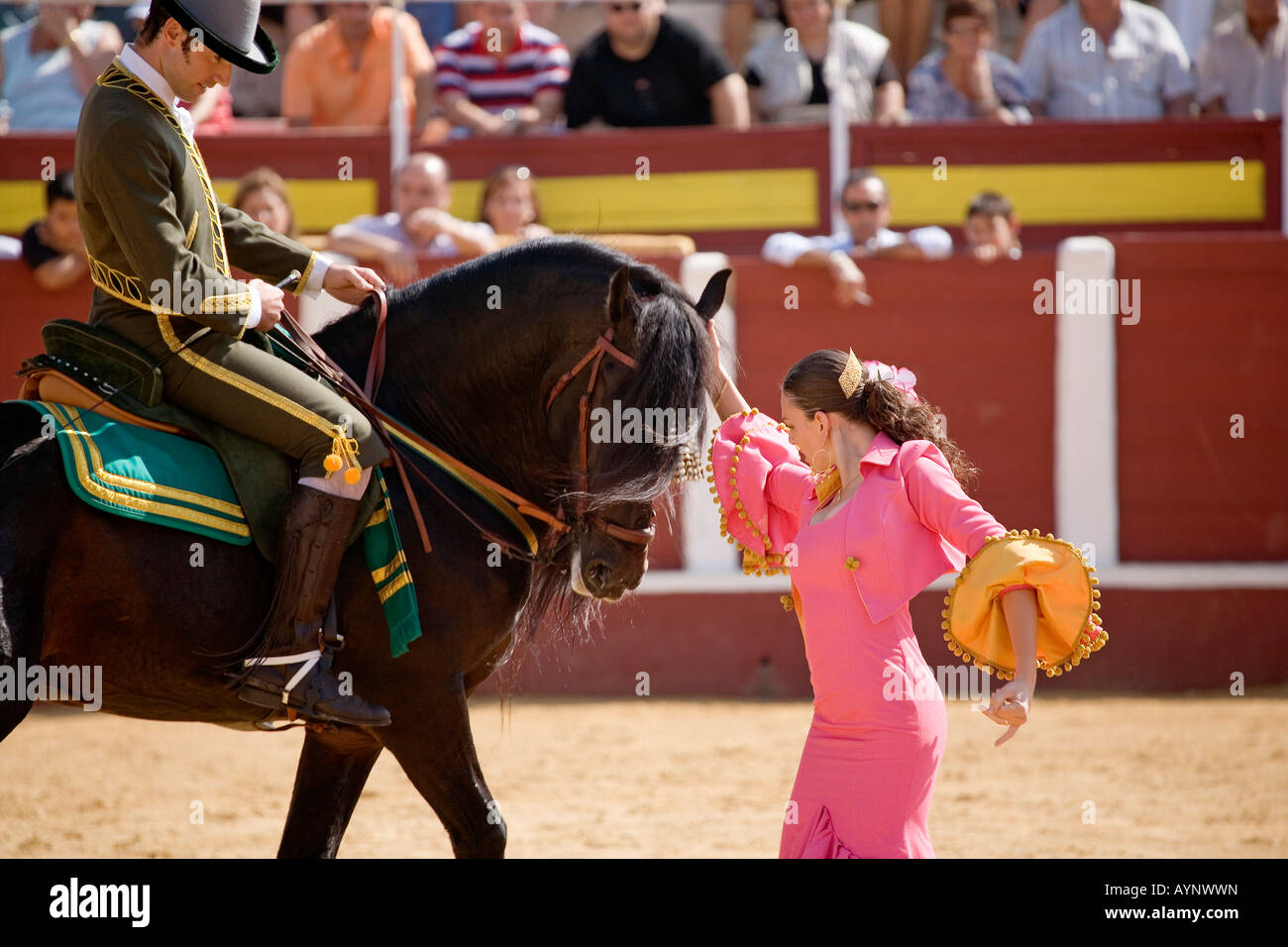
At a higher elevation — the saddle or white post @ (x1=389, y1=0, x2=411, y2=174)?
white post @ (x1=389, y1=0, x2=411, y2=174)

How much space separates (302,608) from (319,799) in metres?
0.62

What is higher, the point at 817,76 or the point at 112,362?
the point at 817,76

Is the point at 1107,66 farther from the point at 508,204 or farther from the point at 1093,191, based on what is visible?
the point at 508,204


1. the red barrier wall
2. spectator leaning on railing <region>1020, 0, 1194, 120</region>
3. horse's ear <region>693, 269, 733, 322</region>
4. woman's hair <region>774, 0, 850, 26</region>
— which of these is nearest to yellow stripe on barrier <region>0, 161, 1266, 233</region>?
spectator leaning on railing <region>1020, 0, 1194, 120</region>

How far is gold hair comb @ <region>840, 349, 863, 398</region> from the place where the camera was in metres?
3.19

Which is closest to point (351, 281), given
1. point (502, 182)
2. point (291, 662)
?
point (291, 662)

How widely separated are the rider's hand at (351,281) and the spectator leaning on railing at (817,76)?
18.2ft

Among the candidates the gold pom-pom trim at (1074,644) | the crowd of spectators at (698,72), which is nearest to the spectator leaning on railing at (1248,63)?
the crowd of spectators at (698,72)

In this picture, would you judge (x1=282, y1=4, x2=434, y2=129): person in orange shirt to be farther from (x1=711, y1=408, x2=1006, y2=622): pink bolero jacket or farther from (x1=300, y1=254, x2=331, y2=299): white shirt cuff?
(x1=711, y1=408, x2=1006, y2=622): pink bolero jacket

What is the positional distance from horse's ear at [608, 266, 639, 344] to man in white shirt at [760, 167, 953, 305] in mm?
4939

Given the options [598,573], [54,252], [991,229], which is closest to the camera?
[598,573]

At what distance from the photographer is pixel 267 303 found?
11.3 feet

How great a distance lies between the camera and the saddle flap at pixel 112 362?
3418mm

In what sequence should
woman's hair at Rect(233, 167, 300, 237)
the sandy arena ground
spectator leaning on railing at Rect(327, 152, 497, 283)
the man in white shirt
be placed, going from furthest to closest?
the man in white shirt < spectator leaning on railing at Rect(327, 152, 497, 283) < woman's hair at Rect(233, 167, 300, 237) < the sandy arena ground
